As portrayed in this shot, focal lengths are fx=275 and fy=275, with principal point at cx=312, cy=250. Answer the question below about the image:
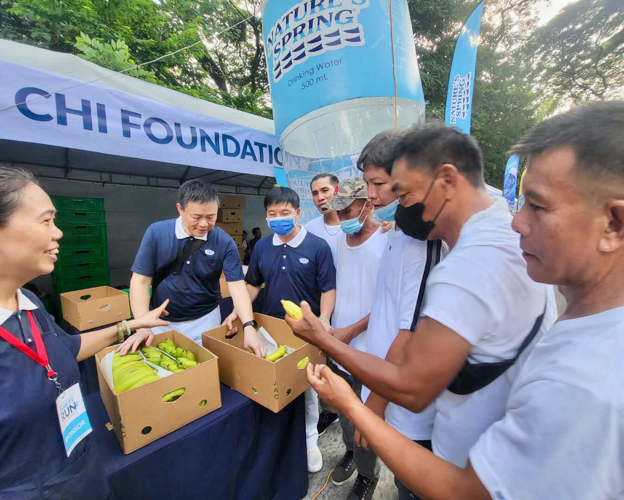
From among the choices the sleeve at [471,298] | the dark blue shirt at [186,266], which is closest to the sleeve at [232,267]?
the dark blue shirt at [186,266]

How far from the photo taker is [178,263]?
2.11 meters

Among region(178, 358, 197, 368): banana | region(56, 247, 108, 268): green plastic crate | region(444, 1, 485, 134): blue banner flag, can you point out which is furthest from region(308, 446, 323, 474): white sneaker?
region(444, 1, 485, 134): blue banner flag

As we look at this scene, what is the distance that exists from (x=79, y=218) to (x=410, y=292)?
17.6 ft

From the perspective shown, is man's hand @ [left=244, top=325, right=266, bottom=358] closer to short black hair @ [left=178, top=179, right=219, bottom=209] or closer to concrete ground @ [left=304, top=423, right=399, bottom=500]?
short black hair @ [left=178, top=179, right=219, bottom=209]

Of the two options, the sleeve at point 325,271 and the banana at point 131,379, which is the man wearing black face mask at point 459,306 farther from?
the sleeve at point 325,271

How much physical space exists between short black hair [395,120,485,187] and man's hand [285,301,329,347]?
0.69 metres

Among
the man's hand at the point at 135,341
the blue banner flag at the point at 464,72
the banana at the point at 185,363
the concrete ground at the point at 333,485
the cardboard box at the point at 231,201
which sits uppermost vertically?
→ the blue banner flag at the point at 464,72

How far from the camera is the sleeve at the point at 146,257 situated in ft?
6.70

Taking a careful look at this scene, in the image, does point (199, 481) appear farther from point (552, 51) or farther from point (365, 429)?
point (552, 51)

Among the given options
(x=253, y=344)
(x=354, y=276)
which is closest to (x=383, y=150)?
(x=354, y=276)

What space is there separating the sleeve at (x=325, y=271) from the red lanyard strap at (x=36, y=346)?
1601mm

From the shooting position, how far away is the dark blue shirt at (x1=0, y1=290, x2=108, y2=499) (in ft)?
2.30

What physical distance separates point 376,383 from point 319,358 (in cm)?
83

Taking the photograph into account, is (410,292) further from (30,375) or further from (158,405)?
(30,375)
